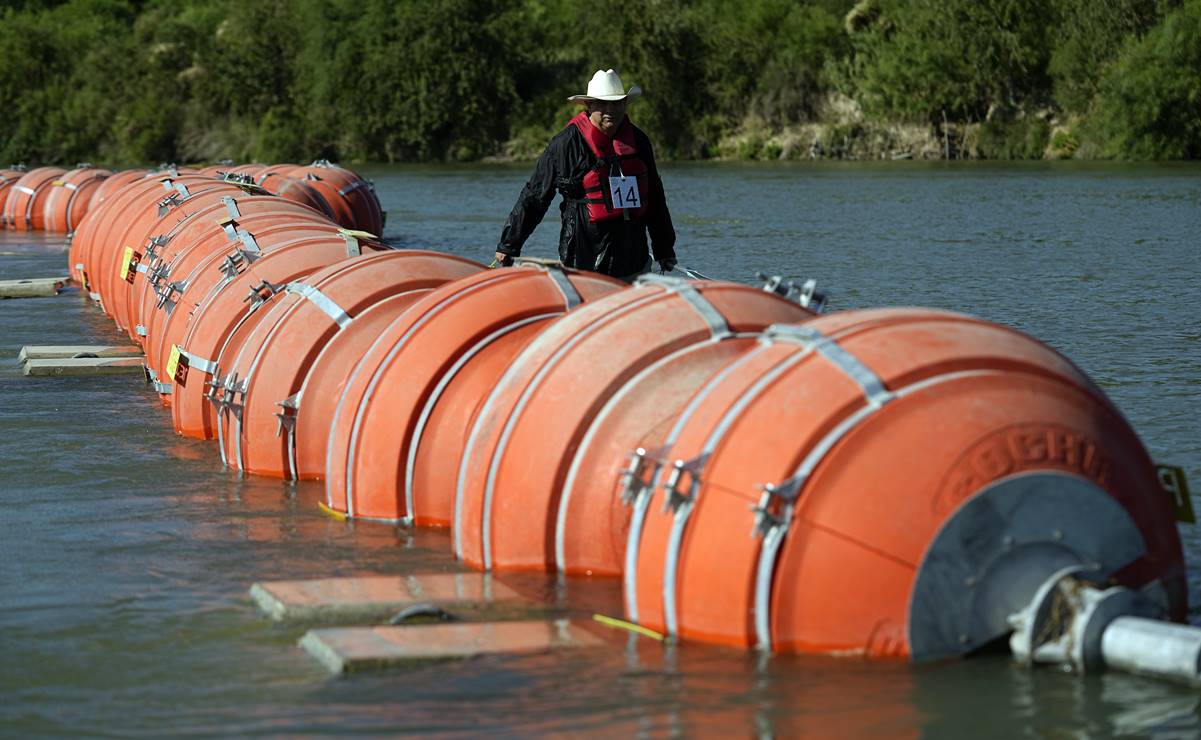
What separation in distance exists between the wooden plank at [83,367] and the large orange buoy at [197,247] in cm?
26

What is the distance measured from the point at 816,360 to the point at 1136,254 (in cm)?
2145

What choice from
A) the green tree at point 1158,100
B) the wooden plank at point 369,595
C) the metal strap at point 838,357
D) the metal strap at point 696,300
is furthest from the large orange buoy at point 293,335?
the green tree at point 1158,100

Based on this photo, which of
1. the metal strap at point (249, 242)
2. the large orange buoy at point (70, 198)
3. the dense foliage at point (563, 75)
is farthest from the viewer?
the dense foliage at point (563, 75)

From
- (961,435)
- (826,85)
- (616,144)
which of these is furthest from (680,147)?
(961,435)

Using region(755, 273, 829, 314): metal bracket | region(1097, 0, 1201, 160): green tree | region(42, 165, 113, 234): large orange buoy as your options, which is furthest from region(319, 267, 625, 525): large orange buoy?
region(1097, 0, 1201, 160): green tree

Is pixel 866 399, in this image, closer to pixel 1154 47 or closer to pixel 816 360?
pixel 816 360

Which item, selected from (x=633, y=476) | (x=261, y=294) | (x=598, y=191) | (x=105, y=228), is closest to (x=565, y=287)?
(x=598, y=191)

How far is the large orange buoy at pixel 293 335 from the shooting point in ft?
34.5

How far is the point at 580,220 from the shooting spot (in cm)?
1141

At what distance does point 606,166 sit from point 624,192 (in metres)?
0.19

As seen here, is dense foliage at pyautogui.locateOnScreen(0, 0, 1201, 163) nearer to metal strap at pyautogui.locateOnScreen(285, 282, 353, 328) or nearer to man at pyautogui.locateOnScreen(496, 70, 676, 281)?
man at pyautogui.locateOnScreen(496, 70, 676, 281)

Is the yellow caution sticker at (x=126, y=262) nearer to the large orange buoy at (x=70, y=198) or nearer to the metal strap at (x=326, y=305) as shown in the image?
the metal strap at (x=326, y=305)

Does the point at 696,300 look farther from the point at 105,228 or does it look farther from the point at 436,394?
the point at 105,228

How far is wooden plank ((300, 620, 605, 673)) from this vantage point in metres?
6.85
